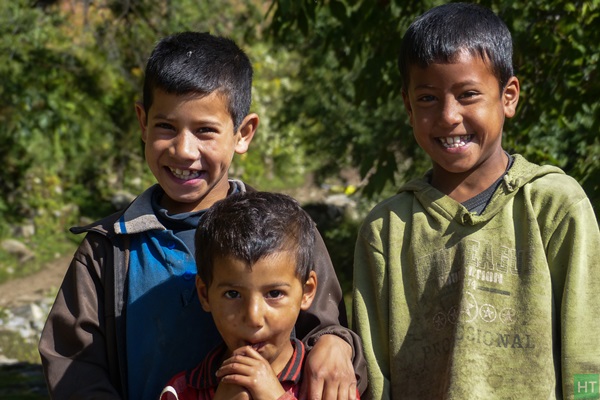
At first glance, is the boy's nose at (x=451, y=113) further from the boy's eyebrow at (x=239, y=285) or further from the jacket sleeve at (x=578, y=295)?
the boy's eyebrow at (x=239, y=285)

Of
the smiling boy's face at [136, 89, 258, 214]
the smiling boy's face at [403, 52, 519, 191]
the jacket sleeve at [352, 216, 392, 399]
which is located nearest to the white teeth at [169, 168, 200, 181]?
the smiling boy's face at [136, 89, 258, 214]

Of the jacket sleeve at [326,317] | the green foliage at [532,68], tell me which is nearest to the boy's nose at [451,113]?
the jacket sleeve at [326,317]

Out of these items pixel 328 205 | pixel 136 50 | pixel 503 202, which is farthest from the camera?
pixel 328 205

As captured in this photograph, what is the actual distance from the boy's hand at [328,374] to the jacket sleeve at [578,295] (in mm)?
549

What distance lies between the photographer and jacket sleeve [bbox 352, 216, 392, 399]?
2.63m

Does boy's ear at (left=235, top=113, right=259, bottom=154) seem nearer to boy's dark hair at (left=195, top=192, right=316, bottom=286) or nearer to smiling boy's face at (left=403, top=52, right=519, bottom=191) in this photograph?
boy's dark hair at (left=195, top=192, right=316, bottom=286)

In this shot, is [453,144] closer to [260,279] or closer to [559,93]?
[260,279]

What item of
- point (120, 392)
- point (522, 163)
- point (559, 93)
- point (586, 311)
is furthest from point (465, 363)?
point (559, 93)

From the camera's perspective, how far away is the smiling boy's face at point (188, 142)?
2637 millimetres

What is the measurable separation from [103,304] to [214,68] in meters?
0.73

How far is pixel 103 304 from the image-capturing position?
2.67 metres

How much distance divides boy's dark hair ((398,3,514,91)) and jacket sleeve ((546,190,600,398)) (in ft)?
1.49

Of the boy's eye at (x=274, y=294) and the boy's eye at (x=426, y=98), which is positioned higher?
the boy's eye at (x=426, y=98)

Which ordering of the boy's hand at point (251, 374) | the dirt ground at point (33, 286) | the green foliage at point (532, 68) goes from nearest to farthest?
the boy's hand at point (251, 374), the green foliage at point (532, 68), the dirt ground at point (33, 286)
